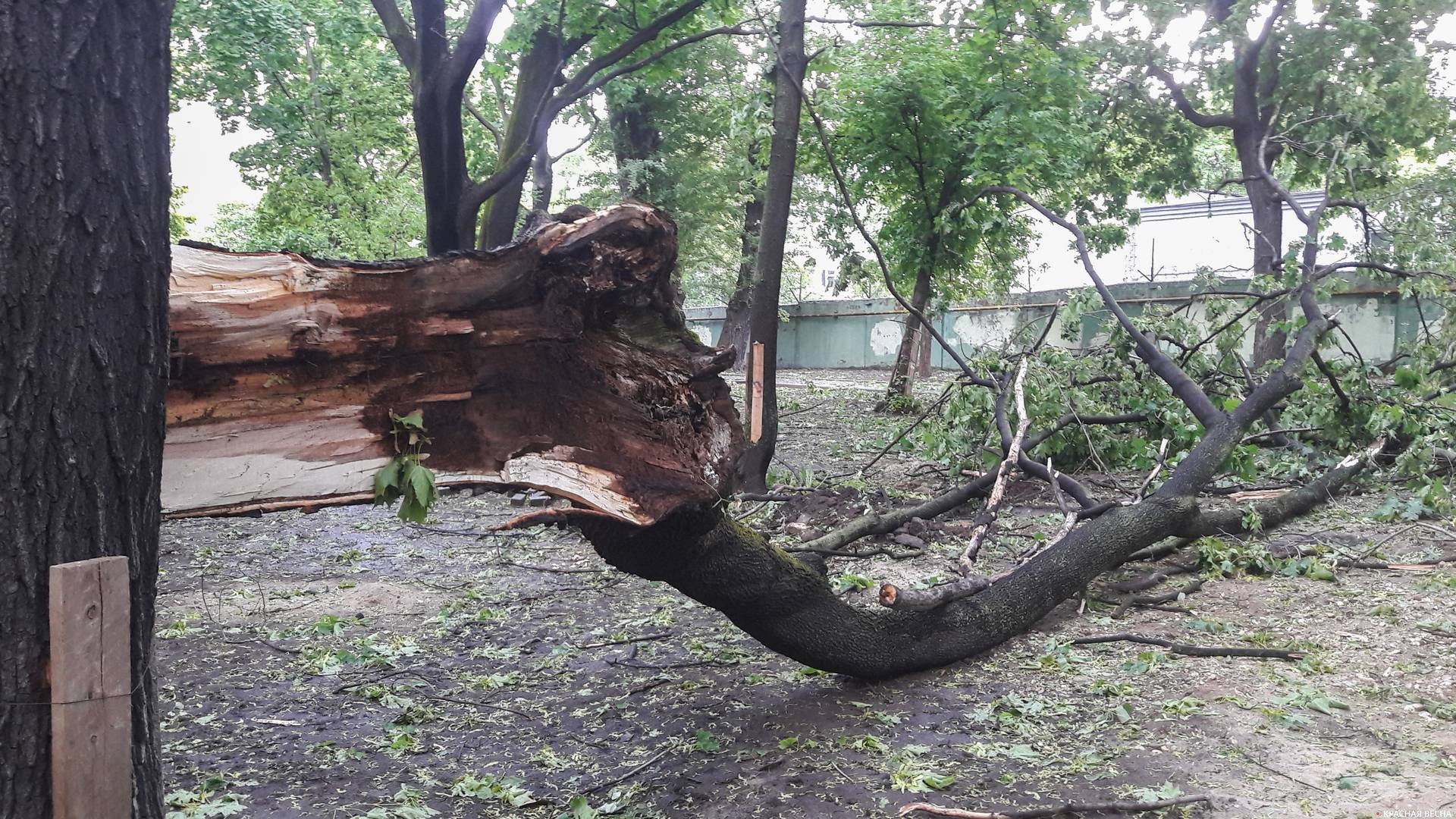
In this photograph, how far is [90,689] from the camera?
201 cm

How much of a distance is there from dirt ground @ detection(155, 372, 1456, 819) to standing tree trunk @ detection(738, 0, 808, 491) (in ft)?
8.76

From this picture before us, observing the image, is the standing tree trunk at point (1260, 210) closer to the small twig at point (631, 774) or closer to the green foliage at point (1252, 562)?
the green foliage at point (1252, 562)

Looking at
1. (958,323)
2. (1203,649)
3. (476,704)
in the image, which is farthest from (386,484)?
(958,323)

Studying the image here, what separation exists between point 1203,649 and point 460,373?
3170 millimetres

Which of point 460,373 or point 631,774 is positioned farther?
point 631,774

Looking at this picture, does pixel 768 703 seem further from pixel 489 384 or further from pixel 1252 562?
pixel 1252 562

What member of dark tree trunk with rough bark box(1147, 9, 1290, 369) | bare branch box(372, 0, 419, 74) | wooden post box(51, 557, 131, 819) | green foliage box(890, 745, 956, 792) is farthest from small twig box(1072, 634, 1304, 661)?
dark tree trunk with rough bark box(1147, 9, 1290, 369)

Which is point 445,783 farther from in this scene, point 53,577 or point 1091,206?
point 1091,206

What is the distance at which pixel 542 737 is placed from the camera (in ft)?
12.9

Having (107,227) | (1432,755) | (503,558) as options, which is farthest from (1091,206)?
(107,227)

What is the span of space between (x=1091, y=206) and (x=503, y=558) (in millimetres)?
12544

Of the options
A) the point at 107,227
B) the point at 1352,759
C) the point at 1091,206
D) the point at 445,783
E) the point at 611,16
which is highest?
the point at 611,16

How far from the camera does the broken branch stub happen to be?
2615mm

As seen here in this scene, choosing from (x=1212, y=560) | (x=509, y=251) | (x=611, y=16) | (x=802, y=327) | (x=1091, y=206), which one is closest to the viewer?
(x=509, y=251)
